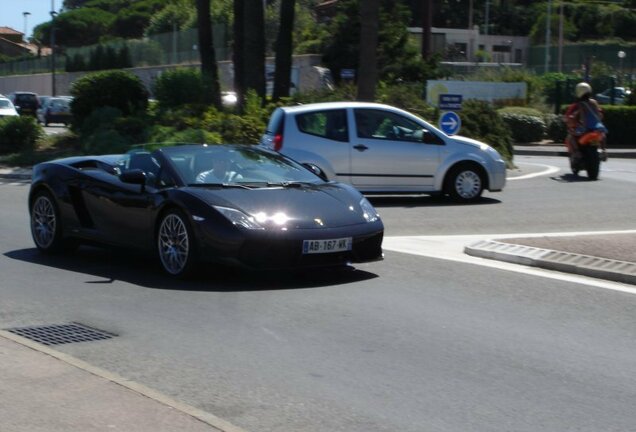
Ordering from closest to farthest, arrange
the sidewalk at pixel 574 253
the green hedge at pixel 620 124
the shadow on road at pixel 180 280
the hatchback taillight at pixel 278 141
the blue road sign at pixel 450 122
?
1. the shadow on road at pixel 180 280
2. the sidewalk at pixel 574 253
3. the hatchback taillight at pixel 278 141
4. the blue road sign at pixel 450 122
5. the green hedge at pixel 620 124

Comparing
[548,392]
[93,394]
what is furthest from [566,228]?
[93,394]

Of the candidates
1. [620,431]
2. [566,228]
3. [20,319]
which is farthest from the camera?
[566,228]

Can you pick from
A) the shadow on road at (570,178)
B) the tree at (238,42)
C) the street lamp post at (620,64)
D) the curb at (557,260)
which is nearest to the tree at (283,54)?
the tree at (238,42)

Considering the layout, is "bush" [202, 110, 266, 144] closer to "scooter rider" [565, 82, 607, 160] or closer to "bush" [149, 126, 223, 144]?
"bush" [149, 126, 223, 144]

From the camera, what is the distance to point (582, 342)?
777cm

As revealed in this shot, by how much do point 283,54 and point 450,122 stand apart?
9.25 metres

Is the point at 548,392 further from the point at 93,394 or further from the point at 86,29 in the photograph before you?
the point at 86,29

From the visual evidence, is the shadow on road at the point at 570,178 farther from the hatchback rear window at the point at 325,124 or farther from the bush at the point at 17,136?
the bush at the point at 17,136

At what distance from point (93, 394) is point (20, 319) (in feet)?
8.52

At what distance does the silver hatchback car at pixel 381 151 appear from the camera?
1647 centimetres

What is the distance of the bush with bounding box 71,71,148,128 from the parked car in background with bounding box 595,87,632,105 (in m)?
19.6

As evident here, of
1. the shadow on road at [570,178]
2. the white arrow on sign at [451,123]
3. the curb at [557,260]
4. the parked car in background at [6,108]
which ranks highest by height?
the white arrow on sign at [451,123]

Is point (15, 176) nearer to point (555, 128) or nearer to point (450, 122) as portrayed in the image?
point (450, 122)

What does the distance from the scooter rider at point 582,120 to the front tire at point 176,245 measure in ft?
40.3
